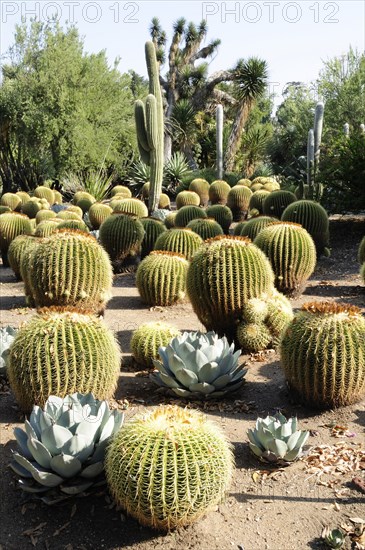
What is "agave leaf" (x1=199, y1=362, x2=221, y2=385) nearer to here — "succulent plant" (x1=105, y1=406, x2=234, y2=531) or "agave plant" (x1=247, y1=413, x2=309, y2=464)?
"agave plant" (x1=247, y1=413, x2=309, y2=464)

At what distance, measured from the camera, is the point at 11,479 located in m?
3.80

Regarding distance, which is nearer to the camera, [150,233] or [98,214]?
[150,233]

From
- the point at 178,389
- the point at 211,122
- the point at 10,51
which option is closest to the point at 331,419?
the point at 178,389

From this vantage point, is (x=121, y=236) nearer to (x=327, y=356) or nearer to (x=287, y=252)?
(x=287, y=252)

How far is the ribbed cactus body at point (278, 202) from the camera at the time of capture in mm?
13617

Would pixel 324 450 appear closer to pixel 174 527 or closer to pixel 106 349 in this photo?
pixel 174 527

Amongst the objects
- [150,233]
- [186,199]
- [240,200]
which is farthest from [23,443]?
[186,199]

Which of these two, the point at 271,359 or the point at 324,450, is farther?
the point at 271,359

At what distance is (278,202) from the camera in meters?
13.7

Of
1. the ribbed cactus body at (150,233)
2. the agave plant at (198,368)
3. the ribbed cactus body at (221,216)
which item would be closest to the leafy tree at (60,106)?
the ribbed cactus body at (221,216)

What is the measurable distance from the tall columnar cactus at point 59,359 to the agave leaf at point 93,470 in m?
0.96

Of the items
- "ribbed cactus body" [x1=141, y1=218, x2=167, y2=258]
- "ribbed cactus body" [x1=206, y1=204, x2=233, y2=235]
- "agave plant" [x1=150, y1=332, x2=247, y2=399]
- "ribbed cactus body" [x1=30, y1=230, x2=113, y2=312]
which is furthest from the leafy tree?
"agave plant" [x1=150, y1=332, x2=247, y2=399]

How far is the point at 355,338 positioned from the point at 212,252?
201cm

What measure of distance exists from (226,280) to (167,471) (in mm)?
3036
